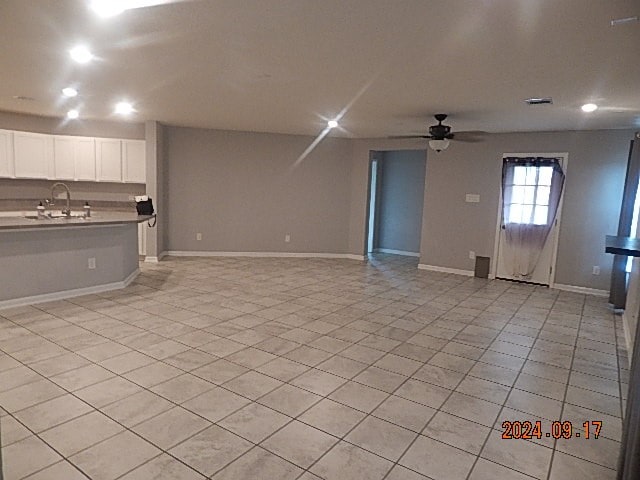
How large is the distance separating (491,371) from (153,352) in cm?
270

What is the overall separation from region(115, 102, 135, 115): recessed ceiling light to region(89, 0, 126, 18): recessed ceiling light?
3.15 m

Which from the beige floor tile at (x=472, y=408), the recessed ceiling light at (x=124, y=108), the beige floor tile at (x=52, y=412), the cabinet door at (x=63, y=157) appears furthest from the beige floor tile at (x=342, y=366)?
the cabinet door at (x=63, y=157)

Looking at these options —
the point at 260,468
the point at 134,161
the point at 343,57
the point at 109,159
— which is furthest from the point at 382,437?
the point at 109,159

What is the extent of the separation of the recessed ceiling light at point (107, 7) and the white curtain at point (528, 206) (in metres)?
5.83

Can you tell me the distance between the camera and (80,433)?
2309 millimetres

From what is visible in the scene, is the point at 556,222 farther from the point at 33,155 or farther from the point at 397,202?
the point at 33,155

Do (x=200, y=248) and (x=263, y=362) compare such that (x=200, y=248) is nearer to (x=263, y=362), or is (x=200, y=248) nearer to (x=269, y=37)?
(x=263, y=362)

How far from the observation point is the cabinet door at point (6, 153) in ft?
21.1

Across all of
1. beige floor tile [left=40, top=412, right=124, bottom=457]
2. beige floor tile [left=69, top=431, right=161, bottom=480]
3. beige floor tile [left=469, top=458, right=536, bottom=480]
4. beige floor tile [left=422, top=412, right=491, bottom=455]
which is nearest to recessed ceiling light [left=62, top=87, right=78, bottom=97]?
beige floor tile [left=40, top=412, right=124, bottom=457]

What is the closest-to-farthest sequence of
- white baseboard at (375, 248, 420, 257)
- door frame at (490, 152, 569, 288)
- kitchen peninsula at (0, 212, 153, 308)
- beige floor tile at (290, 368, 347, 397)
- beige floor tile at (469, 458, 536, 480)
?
1. beige floor tile at (469, 458, 536, 480)
2. beige floor tile at (290, 368, 347, 397)
3. kitchen peninsula at (0, 212, 153, 308)
4. door frame at (490, 152, 569, 288)
5. white baseboard at (375, 248, 420, 257)

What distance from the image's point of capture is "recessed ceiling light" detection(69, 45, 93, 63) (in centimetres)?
325

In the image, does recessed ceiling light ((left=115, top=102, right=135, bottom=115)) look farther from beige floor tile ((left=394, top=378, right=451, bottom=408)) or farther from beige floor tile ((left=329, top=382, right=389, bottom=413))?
beige floor tile ((left=394, top=378, right=451, bottom=408))

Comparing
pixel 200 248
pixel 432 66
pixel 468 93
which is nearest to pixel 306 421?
pixel 432 66

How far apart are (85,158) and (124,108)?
1757 mm
